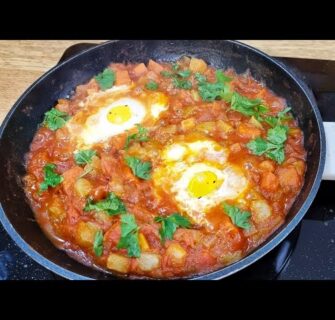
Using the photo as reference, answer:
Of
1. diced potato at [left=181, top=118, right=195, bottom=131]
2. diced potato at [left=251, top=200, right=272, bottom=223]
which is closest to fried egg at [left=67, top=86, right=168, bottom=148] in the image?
diced potato at [left=181, top=118, right=195, bottom=131]

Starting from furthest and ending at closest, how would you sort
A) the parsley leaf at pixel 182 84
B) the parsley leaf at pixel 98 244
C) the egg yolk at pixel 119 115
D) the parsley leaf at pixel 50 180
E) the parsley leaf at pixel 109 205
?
the parsley leaf at pixel 182 84, the egg yolk at pixel 119 115, the parsley leaf at pixel 50 180, the parsley leaf at pixel 109 205, the parsley leaf at pixel 98 244

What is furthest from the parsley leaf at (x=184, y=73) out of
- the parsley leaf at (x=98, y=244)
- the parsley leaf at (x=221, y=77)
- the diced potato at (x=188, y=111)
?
the parsley leaf at (x=98, y=244)

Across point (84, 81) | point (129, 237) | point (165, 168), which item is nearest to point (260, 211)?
point (165, 168)

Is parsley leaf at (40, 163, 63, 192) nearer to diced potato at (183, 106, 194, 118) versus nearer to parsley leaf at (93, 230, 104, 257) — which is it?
parsley leaf at (93, 230, 104, 257)

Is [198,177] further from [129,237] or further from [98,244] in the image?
[98,244]

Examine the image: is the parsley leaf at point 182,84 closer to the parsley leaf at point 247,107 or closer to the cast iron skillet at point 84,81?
the cast iron skillet at point 84,81

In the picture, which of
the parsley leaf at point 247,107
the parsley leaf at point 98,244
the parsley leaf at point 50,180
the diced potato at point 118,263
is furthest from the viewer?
the parsley leaf at point 247,107

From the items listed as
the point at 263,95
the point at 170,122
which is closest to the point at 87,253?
the point at 170,122

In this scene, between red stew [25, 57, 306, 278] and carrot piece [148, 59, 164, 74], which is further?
carrot piece [148, 59, 164, 74]
